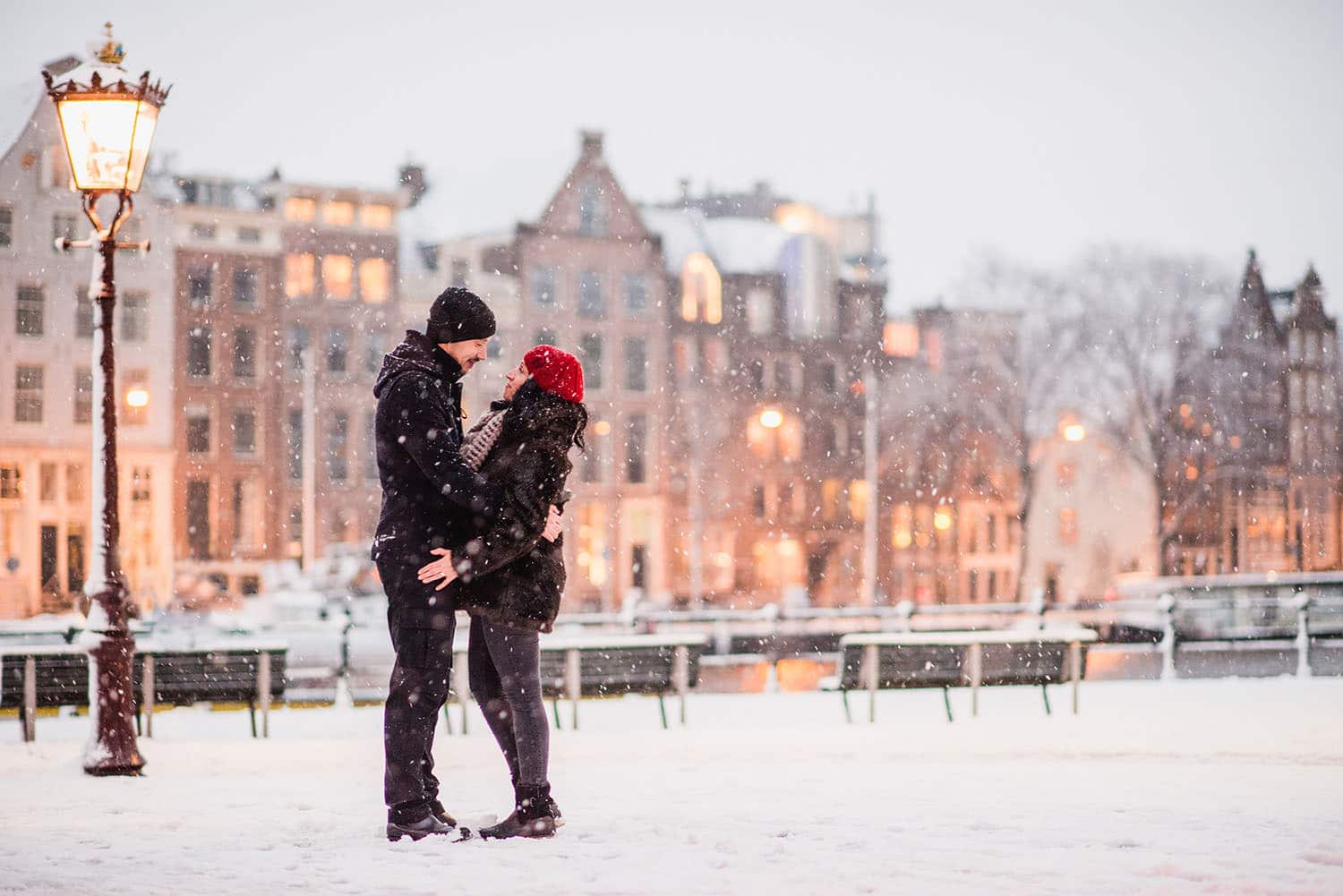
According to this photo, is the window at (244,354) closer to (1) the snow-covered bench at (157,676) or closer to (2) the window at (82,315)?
(2) the window at (82,315)

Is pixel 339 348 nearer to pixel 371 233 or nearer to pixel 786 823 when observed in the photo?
pixel 371 233

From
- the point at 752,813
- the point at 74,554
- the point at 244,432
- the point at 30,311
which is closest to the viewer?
the point at 752,813

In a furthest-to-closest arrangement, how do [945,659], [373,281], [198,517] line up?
[373,281]
[198,517]
[945,659]

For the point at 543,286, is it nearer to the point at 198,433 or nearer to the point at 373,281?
the point at 373,281

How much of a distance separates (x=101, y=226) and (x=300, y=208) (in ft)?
127

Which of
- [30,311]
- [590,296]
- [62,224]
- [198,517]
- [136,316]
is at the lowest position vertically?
[198,517]

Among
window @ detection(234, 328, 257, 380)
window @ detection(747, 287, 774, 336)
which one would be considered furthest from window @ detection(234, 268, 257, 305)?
window @ detection(747, 287, 774, 336)

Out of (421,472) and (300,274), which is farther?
(300,274)

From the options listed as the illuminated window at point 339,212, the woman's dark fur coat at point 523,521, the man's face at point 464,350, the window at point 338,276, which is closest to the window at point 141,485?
the window at point 338,276

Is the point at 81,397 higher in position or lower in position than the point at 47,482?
higher

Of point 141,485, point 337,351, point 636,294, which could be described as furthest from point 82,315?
point 636,294

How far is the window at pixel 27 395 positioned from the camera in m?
39.8

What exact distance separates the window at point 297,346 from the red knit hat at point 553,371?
40.8 m

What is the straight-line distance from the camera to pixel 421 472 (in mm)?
5844
